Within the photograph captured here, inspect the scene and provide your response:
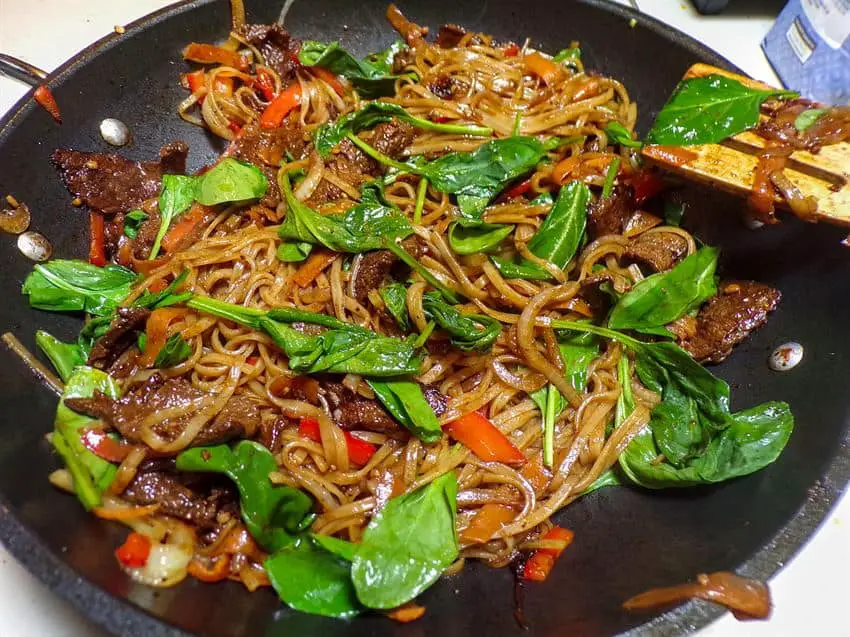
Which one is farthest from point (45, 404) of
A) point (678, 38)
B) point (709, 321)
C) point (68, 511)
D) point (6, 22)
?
point (678, 38)

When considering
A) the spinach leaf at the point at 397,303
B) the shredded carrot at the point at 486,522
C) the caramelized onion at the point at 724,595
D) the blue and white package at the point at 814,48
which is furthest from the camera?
the blue and white package at the point at 814,48

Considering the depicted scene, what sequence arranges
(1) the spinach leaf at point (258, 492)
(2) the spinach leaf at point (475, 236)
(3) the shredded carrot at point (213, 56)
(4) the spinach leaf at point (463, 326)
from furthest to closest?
(3) the shredded carrot at point (213, 56)
(2) the spinach leaf at point (475, 236)
(4) the spinach leaf at point (463, 326)
(1) the spinach leaf at point (258, 492)

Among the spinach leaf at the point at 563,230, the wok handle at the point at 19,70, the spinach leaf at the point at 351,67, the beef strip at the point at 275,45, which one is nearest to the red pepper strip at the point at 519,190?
the spinach leaf at the point at 563,230

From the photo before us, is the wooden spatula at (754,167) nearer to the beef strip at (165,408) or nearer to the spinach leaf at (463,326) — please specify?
the spinach leaf at (463,326)

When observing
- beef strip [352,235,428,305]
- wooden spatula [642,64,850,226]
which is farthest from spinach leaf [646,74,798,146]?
beef strip [352,235,428,305]

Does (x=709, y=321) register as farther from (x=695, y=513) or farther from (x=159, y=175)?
(x=159, y=175)

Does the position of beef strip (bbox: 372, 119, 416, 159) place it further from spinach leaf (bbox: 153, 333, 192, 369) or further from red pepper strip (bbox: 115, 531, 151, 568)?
red pepper strip (bbox: 115, 531, 151, 568)

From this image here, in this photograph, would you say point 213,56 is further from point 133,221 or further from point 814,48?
point 814,48
